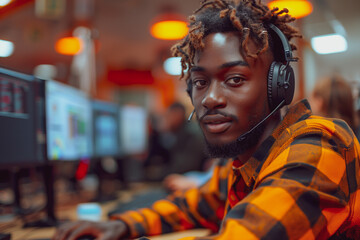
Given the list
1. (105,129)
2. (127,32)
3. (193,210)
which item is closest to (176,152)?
(105,129)

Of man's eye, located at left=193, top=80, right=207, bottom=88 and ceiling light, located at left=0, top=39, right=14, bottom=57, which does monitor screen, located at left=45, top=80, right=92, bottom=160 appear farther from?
man's eye, located at left=193, top=80, right=207, bottom=88

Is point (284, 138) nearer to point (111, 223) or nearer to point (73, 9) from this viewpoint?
point (111, 223)

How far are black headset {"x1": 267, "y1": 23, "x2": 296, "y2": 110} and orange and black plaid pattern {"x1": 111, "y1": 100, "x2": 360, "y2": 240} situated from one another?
0.04m

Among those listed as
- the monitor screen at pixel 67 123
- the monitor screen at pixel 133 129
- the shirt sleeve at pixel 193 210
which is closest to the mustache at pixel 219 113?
the shirt sleeve at pixel 193 210

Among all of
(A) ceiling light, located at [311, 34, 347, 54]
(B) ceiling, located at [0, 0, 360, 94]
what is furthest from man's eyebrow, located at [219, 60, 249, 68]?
(A) ceiling light, located at [311, 34, 347, 54]

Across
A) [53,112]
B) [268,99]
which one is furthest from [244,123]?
[53,112]

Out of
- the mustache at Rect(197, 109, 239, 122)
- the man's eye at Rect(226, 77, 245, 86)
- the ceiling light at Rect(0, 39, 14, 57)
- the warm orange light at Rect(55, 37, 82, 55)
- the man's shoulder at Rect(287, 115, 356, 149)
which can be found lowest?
the man's shoulder at Rect(287, 115, 356, 149)

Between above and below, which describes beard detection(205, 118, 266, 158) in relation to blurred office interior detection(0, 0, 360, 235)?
below

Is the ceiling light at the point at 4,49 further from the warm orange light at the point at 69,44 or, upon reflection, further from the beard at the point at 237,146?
the warm orange light at the point at 69,44

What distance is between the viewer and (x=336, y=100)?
2146 mm

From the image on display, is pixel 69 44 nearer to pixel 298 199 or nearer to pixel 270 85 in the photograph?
pixel 270 85

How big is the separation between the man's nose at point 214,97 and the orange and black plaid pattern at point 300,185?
0.14 m

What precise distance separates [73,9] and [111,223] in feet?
14.7

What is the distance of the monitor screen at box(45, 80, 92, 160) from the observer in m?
1.31
